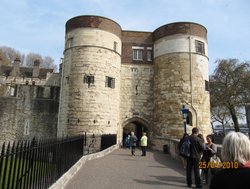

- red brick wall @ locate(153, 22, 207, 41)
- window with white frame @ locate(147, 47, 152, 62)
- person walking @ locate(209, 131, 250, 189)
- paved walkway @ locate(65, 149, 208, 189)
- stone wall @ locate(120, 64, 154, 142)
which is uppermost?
red brick wall @ locate(153, 22, 207, 41)

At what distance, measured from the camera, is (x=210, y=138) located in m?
7.10

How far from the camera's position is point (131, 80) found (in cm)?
2278

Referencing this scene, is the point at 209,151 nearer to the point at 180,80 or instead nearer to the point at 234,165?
the point at 234,165

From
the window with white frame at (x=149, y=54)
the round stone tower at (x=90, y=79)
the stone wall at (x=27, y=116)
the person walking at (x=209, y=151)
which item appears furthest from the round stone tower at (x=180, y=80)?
the person walking at (x=209, y=151)

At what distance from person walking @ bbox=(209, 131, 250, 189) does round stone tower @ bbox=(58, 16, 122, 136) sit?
17046mm

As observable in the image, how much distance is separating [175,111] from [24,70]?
3640 centimetres

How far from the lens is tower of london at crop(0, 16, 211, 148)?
1920 cm

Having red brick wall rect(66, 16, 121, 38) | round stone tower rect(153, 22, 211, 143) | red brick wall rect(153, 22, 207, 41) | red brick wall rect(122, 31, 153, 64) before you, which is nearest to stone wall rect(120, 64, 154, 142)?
red brick wall rect(122, 31, 153, 64)

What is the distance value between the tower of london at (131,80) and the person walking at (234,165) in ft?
55.9

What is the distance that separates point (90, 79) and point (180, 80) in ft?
25.5

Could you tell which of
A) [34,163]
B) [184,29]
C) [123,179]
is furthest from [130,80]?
[34,163]

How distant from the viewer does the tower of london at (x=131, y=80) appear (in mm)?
19205

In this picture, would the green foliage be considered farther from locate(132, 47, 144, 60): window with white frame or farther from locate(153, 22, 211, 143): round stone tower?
locate(132, 47, 144, 60): window with white frame

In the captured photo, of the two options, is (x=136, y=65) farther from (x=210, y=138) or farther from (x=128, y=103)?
(x=210, y=138)
